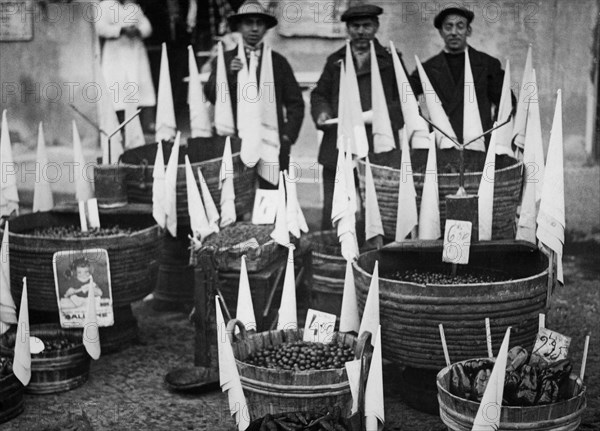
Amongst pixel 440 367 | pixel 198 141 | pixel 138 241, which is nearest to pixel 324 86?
pixel 198 141

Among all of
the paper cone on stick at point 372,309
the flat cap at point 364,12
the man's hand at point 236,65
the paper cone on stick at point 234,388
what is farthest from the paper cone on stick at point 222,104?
the paper cone on stick at point 234,388

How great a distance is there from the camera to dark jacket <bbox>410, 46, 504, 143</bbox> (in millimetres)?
6543

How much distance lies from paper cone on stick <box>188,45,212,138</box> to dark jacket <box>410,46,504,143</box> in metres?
1.58

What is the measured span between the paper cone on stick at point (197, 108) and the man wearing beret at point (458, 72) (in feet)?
5.20

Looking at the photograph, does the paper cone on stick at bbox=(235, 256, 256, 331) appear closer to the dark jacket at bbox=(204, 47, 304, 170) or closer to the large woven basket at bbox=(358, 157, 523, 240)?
the large woven basket at bbox=(358, 157, 523, 240)

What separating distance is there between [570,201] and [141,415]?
479 centimetres

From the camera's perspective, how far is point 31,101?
10195 mm


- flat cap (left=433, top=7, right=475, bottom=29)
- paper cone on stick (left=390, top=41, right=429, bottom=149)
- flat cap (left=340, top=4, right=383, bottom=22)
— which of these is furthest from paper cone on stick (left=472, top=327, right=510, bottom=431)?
flat cap (left=340, top=4, right=383, bottom=22)

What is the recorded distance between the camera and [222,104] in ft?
22.9

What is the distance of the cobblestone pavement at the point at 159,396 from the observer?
16.6ft

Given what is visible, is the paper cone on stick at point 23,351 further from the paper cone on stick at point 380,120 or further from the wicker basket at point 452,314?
the paper cone on stick at point 380,120

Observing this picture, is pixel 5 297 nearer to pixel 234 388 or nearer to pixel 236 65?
pixel 234 388

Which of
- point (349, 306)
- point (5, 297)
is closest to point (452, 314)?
point (349, 306)

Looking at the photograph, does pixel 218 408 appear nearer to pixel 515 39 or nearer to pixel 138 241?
pixel 138 241
